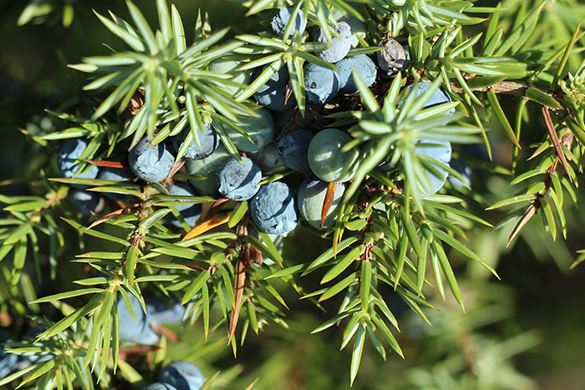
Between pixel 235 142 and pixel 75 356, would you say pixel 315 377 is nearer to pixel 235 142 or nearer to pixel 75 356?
pixel 75 356

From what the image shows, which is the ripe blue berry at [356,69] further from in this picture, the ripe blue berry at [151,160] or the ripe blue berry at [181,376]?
the ripe blue berry at [181,376]

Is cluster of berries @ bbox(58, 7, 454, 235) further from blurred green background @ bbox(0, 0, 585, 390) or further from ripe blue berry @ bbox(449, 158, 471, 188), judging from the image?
blurred green background @ bbox(0, 0, 585, 390)

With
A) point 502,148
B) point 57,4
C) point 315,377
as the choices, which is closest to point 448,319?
point 315,377

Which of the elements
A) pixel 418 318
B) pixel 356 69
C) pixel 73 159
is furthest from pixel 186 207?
pixel 418 318

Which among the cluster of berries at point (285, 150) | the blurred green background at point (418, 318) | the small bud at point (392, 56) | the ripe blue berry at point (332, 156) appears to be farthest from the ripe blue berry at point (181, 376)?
the small bud at point (392, 56)

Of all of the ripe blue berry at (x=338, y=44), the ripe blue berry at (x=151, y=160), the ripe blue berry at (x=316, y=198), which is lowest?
the ripe blue berry at (x=316, y=198)

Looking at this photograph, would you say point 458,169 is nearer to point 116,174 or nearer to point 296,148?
point 296,148

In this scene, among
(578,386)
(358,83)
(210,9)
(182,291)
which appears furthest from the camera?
(578,386)

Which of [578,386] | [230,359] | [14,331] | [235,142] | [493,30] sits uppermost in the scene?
[493,30]
